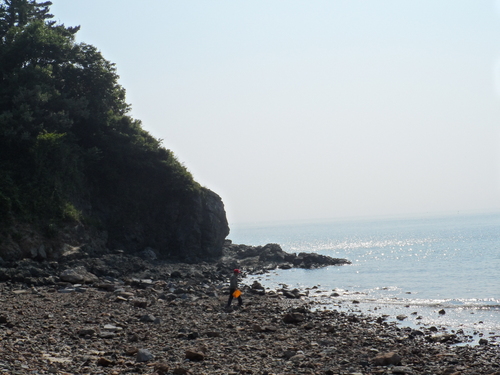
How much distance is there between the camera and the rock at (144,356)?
1097 cm

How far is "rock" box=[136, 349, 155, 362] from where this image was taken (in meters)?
11.0

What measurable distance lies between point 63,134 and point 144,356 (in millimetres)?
26928

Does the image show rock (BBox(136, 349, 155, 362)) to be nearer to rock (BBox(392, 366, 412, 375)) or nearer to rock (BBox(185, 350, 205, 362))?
rock (BBox(185, 350, 205, 362))

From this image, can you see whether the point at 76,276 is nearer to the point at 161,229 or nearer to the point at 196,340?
the point at 196,340

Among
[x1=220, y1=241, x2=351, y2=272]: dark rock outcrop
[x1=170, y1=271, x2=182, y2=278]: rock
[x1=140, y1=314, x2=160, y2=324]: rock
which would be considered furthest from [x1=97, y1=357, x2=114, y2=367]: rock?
[x1=220, y1=241, x2=351, y2=272]: dark rock outcrop

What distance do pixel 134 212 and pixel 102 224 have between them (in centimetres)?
431

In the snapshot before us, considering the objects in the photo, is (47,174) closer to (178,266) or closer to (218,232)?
(178,266)

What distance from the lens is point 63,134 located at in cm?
3422

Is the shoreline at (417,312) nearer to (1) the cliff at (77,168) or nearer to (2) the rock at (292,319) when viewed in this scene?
(2) the rock at (292,319)

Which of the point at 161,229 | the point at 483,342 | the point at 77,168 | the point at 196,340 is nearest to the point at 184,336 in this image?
the point at 196,340

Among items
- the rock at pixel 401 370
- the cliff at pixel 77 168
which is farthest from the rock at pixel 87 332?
the cliff at pixel 77 168

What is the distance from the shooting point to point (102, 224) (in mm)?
38156

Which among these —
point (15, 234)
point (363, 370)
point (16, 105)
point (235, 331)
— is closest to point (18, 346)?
point (235, 331)

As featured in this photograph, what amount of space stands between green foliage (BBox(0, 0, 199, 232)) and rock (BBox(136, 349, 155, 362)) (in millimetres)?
20103
